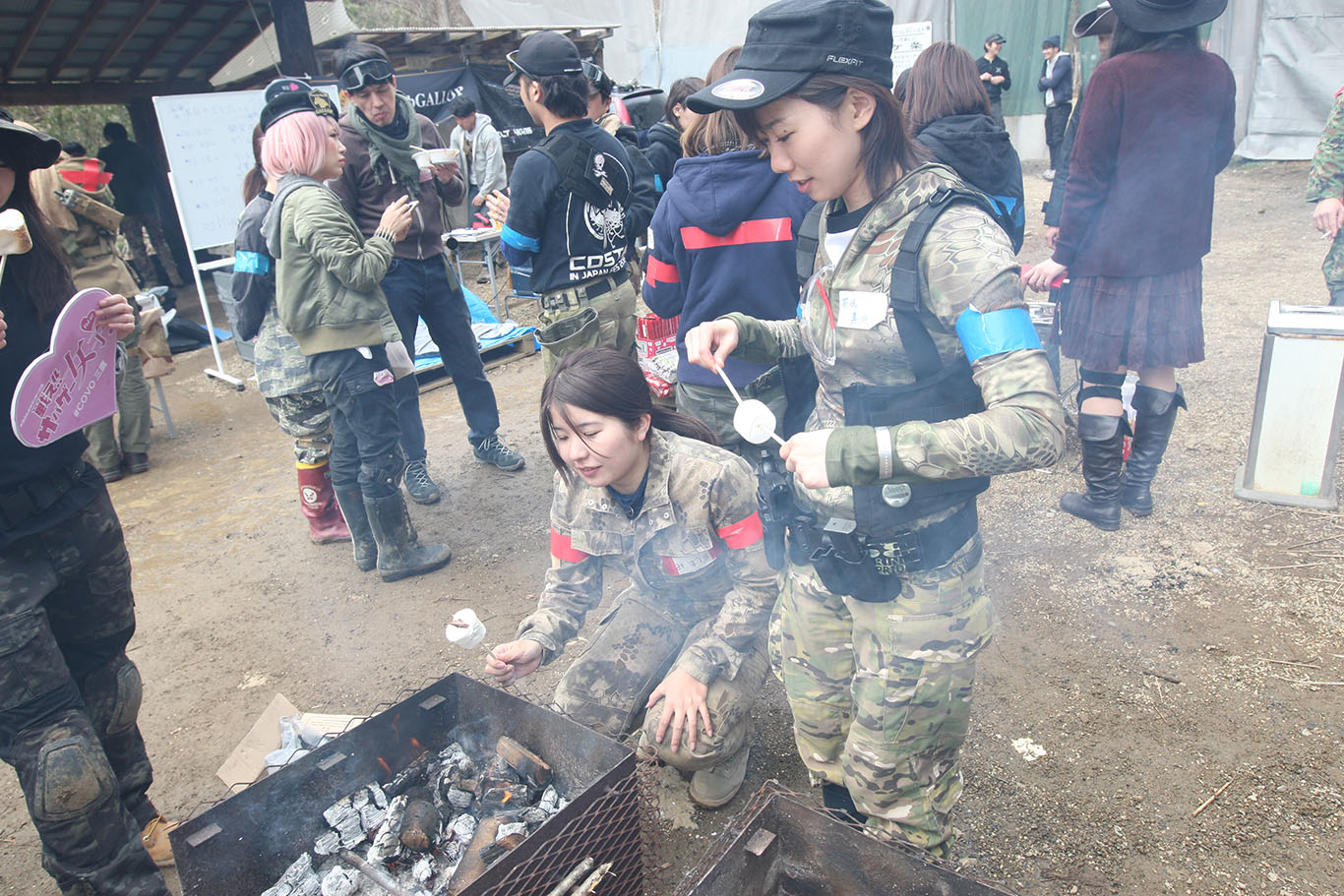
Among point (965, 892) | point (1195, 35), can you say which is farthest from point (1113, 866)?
point (1195, 35)

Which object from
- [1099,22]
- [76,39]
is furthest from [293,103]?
[76,39]

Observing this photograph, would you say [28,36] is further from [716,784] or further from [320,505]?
[716,784]

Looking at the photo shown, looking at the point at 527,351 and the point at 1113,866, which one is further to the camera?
the point at 527,351

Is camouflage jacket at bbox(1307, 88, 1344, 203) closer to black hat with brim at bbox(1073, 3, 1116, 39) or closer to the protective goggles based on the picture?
black hat with brim at bbox(1073, 3, 1116, 39)

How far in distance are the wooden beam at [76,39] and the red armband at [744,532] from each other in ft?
31.7

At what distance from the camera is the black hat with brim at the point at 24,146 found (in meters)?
2.05

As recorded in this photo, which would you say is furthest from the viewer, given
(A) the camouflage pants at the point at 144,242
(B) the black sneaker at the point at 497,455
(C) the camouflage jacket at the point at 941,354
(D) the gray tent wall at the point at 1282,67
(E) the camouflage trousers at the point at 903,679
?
(A) the camouflage pants at the point at 144,242

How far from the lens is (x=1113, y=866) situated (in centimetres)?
234

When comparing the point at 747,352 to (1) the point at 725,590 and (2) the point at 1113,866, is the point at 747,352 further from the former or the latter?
(2) the point at 1113,866

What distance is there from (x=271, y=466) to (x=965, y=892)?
5645 mm

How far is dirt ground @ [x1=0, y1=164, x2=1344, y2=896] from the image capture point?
2461 millimetres

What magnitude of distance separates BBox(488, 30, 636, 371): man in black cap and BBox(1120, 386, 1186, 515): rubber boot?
8.74 feet

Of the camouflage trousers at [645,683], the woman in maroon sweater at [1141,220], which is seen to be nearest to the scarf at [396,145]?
the camouflage trousers at [645,683]

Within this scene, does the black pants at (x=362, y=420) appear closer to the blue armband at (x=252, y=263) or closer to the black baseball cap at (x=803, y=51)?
the blue armband at (x=252, y=263)
